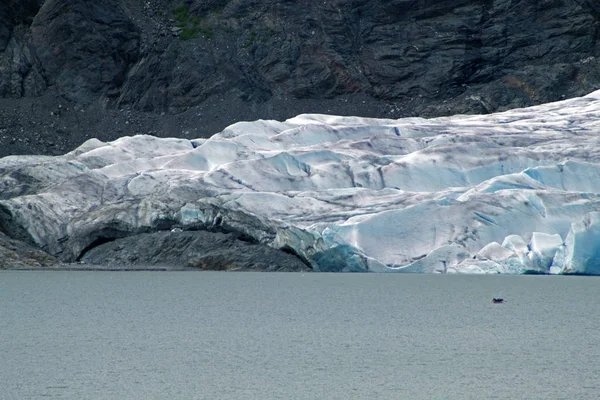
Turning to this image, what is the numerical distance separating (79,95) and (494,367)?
27.1 m

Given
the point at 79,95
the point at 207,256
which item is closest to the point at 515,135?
the point at 207,256

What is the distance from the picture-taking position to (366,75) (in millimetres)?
33656

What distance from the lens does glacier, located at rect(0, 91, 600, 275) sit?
15734 millimetres

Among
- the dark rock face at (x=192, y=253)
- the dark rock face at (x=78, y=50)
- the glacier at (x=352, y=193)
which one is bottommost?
the dark rock face at (x=192, y=253)

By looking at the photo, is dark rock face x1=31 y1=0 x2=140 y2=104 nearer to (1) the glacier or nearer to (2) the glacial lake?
(1) the glacier

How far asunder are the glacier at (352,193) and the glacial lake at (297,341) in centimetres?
187

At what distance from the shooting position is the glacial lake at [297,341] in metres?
6.35

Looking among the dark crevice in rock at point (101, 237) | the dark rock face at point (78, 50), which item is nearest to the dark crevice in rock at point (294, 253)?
the dark crevice in rock at point (101, 237)

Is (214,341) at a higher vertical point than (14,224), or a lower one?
higher

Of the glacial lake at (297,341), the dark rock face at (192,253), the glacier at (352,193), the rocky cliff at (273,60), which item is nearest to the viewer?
the glacial lake at (297,341)

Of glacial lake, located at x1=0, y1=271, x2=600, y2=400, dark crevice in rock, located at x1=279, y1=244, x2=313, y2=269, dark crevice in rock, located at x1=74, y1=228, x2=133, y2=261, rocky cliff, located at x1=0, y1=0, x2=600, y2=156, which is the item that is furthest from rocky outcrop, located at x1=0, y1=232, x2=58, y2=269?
rocky cliff, located at x1=0, y1=0, x2=600, y2=156

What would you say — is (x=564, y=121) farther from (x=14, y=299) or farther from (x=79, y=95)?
(x=79, y=95)

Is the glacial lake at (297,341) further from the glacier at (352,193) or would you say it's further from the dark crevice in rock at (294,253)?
the dark crevice in rock at (294,253)

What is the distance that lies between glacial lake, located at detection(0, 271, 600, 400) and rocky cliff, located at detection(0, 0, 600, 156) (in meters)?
18.7
